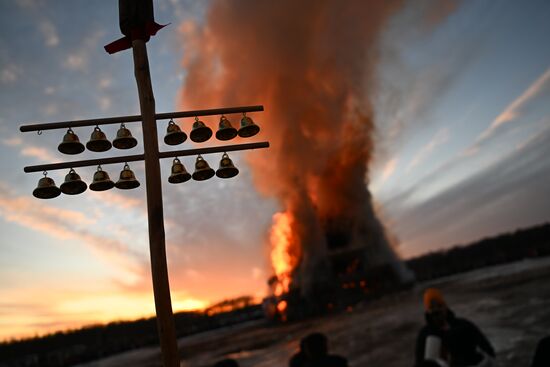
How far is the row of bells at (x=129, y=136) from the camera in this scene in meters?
4.35

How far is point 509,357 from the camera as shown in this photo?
1084 centimetres

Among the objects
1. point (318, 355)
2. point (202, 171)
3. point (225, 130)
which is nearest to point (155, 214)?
point (202, 171)

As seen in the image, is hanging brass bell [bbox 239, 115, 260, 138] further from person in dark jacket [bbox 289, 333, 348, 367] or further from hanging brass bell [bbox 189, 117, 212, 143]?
person in dark jacket [bbox 289, 333, 348, 367]

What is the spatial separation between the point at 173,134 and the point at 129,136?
0.52m

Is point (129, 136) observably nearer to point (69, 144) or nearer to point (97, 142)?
point (97, 142)

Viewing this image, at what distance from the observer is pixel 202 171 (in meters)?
4.50

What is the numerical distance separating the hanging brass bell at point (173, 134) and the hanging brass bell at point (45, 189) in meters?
1.38

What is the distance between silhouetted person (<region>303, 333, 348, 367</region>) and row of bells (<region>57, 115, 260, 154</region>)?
340cm

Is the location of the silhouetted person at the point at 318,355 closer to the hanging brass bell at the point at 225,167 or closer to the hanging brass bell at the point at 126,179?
the hanging brass bell at the point at 225,167

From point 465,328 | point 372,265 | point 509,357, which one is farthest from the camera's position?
point 372,265

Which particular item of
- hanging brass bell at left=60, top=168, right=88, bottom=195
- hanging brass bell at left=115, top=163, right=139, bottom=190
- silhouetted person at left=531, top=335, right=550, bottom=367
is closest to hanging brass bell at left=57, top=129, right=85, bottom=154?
hanging brass bell at left=60, top=168, right=88, bottom=195

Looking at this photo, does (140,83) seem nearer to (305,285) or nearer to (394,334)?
(394,334)

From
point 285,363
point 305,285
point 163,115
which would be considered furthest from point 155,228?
point 305,285

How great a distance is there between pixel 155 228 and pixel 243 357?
21.9 metres
